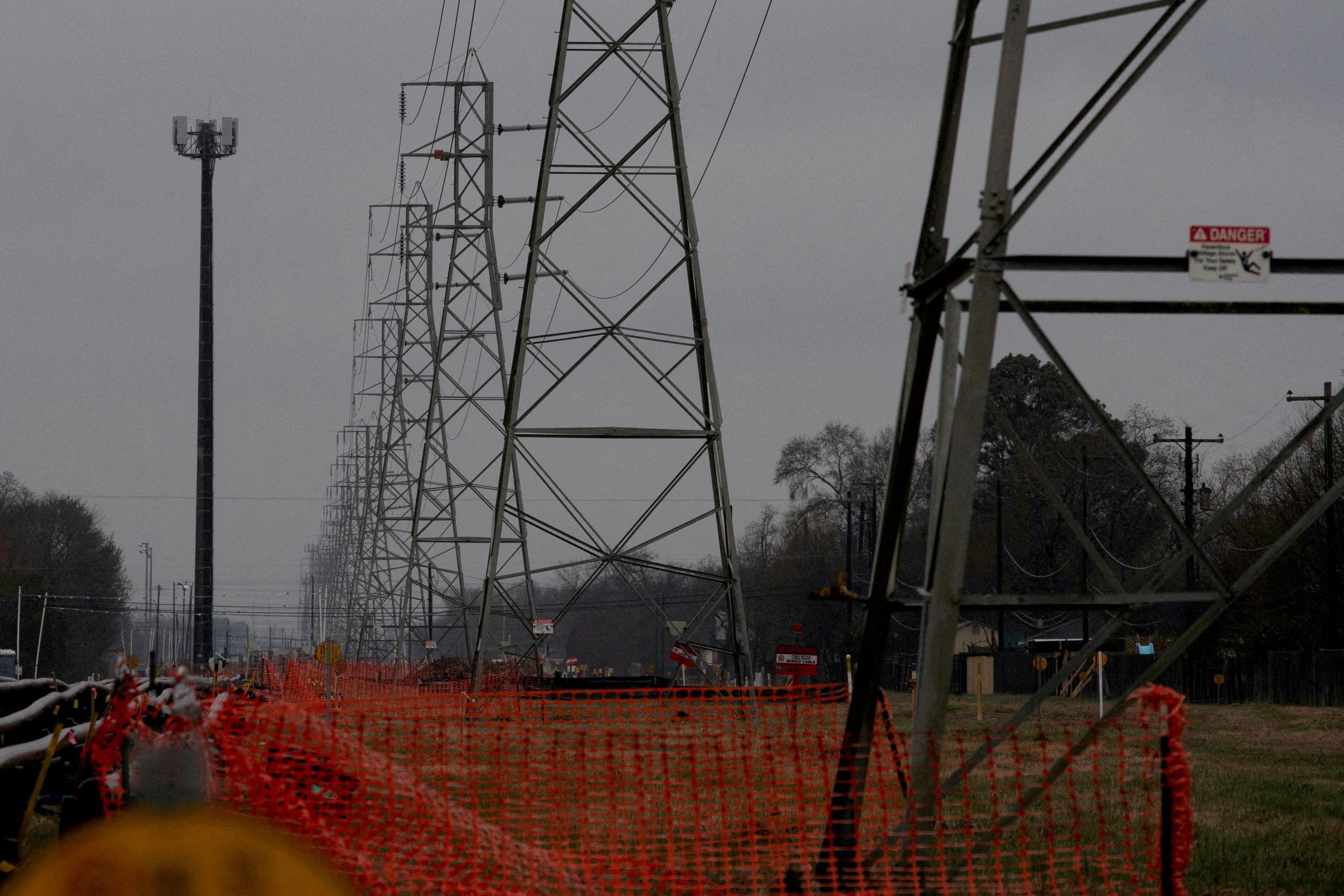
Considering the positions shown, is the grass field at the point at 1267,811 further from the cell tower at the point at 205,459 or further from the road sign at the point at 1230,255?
the cell tower at the point at 205,459

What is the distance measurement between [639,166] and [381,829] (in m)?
A: 11.9

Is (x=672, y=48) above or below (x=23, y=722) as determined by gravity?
above

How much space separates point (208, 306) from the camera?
40.2m

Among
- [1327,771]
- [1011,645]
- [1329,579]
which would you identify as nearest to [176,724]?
[1327,771]

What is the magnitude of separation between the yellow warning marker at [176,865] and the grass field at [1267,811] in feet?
25.3

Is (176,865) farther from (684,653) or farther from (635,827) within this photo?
(684,653)

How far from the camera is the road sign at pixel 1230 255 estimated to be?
295 inches

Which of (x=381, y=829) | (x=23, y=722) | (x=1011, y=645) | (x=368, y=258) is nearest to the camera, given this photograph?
(x=381, y=829)

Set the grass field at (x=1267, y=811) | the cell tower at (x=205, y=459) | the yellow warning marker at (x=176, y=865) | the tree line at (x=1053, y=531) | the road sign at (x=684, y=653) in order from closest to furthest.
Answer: the yellow warning marker at (x=176, y=865) < the grass field at (x=1267, y=811) < the road sign at (x=684, y=653) < the cell tower at (x=205, y=459) < the tree line at (x=1053, y=531)

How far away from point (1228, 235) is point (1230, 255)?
111mm

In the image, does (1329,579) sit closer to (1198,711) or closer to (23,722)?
(1198,711)

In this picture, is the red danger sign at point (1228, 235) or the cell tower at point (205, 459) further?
the cell tower at point (205, 459)

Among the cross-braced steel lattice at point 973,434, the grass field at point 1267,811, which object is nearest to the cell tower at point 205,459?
the grass field at point 1267,811

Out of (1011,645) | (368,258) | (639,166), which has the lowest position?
(1011,645)
